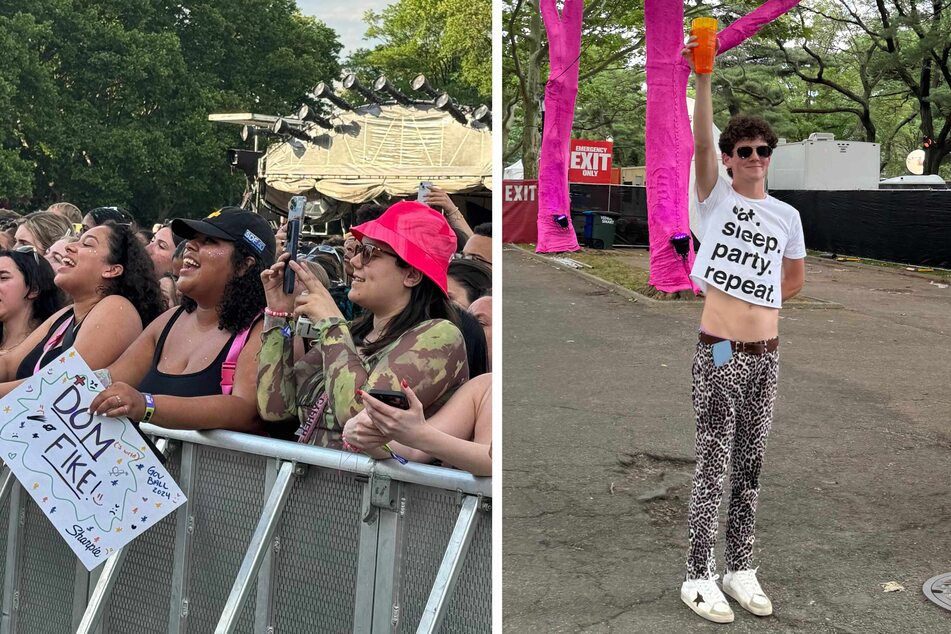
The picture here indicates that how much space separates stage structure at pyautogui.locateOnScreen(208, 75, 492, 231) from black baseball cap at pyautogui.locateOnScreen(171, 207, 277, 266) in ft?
1.67

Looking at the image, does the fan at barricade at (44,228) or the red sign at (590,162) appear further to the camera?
the red sign at (590,162)

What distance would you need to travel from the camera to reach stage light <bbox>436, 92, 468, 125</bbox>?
3521mm

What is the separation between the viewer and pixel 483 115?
3.39 m

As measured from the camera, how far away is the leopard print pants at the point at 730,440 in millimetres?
3916

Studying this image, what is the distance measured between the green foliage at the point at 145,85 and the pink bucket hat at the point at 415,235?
118 centimetres

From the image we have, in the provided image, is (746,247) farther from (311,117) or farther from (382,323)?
(311,117)

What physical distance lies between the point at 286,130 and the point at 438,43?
0.70m

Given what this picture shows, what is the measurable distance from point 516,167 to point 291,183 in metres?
30.6

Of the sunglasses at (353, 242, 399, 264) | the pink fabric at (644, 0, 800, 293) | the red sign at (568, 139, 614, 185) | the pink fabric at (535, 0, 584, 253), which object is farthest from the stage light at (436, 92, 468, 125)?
the red sign at (568, 139, 614, 185)

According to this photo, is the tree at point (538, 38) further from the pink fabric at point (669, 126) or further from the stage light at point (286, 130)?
the stage light at point (286, 130)

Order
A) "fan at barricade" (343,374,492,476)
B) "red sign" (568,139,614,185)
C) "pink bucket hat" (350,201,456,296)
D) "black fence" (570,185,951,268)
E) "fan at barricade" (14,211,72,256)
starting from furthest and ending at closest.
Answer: "red sign" (568,139,614,185), "black fence" (570,185,951,268), "fan at barricade" (14,211,72,256), "pink bucket hat" (350,201,456,296), "fan at barricade" (343,374,492,476)

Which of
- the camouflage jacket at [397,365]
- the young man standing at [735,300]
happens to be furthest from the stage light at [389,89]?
the young man standing at [735,300]

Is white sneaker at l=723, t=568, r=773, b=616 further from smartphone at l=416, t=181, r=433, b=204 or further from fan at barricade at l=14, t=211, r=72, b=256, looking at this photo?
fan at barricade at l=14, t=211, r=72, b=256

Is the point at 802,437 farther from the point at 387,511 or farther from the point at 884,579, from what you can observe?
the point at 387,511
